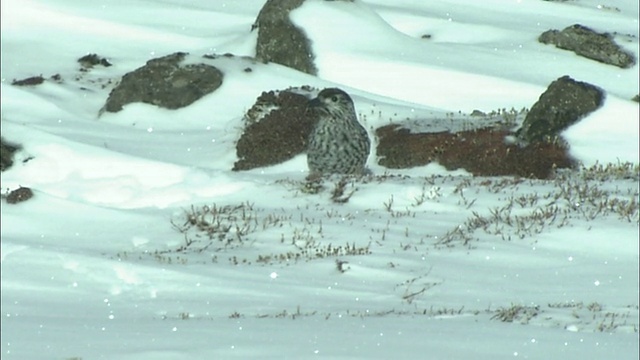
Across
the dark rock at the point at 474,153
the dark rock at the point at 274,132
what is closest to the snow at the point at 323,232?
the dark rock at the point at 474,153

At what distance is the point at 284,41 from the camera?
31656 mm

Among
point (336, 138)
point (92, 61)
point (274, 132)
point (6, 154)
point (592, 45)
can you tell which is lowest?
point (92, 61)

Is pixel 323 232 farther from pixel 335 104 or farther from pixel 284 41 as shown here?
pixel 284 41

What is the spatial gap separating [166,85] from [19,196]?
35.9ft

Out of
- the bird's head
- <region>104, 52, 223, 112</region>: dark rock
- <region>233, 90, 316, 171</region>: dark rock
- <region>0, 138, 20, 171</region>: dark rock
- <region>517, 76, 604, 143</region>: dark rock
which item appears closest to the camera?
the bird's head

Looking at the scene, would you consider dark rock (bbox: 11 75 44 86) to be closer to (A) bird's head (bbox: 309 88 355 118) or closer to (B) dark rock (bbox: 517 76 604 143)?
(B) dark rock (bbox: 517 76 604 143)

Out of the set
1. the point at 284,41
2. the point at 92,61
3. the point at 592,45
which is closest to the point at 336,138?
the point at 284,41

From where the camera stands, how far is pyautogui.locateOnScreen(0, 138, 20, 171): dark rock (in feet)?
72.4

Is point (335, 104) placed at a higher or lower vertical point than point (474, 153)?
higher

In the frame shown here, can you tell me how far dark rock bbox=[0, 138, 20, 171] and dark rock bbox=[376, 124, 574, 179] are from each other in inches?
256

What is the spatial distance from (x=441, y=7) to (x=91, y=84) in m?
18.3

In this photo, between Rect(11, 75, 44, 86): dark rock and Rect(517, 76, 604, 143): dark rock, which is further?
Rect(11, 75, 44, 86): dark rock

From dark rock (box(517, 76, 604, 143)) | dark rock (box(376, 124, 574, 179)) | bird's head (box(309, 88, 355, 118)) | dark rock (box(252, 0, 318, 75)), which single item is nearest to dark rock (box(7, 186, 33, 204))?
bird's head (box(309, 88, 355, 118))

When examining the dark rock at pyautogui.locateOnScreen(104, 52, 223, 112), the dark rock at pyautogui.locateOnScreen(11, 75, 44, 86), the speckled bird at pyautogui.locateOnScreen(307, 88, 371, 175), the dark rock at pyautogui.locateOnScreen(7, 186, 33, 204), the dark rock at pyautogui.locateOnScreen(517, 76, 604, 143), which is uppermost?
the speckled bird at pyautogui.locateOnScreen(307, 88, 371, 175)
